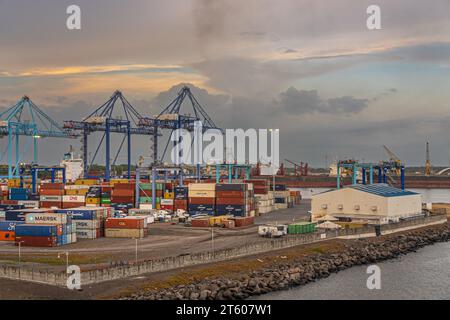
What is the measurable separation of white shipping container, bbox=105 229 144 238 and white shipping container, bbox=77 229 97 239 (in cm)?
98

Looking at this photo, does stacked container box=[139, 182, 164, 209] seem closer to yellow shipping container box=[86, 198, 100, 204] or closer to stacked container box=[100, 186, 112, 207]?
stacked container box=[100, 186, 112, 207]

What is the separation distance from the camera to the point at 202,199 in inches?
2153

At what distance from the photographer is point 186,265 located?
3128cm

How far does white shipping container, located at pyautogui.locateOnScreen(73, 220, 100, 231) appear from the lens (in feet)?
135

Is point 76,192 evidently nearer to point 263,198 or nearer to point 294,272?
point 263,198

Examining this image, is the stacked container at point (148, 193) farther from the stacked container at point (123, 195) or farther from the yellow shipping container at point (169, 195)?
the stacked container at point (123, 195)

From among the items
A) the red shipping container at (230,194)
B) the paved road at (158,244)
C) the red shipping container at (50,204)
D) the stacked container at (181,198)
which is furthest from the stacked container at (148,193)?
the paved road at (158,244)

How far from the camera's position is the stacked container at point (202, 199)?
54375 millimetres

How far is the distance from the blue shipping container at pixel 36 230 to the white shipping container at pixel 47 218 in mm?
1196

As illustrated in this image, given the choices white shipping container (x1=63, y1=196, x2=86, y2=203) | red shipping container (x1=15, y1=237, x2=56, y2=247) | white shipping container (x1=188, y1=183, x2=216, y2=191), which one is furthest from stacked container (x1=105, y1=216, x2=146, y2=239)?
white shipping container (x1=63, y1=196, x2=86, y2=203)

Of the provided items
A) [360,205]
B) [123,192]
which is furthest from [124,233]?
[360,205]
